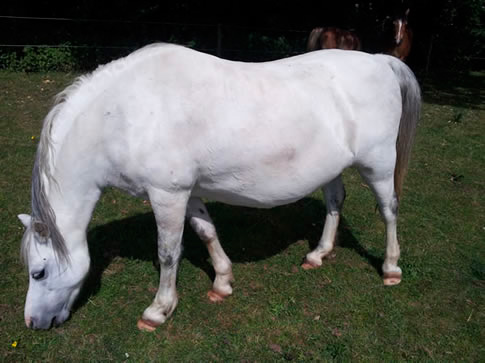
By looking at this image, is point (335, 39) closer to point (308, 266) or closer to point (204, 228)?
point (308, 266)

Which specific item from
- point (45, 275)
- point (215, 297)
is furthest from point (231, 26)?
point (45, 275)

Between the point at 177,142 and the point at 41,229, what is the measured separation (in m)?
0.97

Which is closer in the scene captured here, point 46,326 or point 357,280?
point 46,326

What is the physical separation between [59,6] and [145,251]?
11055 mm

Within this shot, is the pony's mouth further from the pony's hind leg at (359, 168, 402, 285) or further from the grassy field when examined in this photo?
the pony's hind leg at (359, 168, 402, 285)

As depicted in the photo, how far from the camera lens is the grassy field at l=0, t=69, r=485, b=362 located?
276cm

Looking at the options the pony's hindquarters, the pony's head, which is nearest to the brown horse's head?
the pony's hindquarters

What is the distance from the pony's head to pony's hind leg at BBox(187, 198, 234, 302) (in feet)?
2.80

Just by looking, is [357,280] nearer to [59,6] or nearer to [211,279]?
[211,279]

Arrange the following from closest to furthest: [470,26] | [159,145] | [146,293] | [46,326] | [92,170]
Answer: [159,145]
[92,170]
[46,326]
[146,293]
[470,26]

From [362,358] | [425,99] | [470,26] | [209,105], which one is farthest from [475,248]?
[470,26]

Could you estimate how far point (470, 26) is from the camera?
567 inches

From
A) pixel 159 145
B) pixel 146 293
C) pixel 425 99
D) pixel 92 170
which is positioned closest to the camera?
pixel 159 145

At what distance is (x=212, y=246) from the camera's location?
316 centimetres
